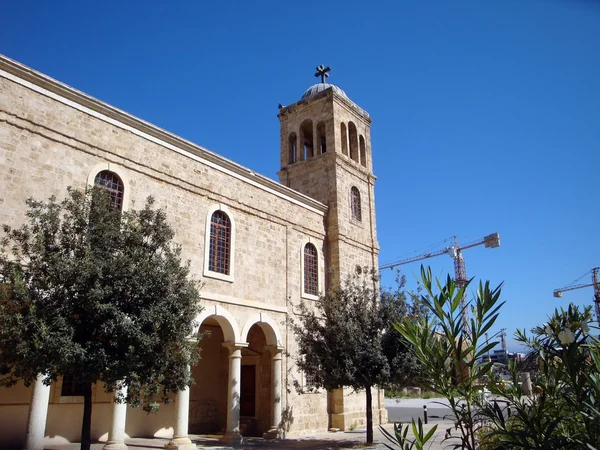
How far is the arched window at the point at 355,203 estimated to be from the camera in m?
20.3

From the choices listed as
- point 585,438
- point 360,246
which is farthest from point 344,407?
point 585,438

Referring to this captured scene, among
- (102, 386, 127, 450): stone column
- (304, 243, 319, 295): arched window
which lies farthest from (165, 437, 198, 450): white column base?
(304, 243, 319, 295): arched window

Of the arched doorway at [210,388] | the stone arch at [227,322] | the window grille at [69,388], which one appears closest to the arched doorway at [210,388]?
the arched doorway at [210,388]

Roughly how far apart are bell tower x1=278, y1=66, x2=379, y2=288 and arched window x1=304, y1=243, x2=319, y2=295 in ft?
1.89

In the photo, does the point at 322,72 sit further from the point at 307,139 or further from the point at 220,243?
the point at 220,243

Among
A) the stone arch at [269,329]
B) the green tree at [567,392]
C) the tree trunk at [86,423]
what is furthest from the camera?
the stone arch at [269,329]

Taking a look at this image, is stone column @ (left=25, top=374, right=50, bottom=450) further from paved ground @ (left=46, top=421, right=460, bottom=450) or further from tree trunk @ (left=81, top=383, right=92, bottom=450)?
paved ground @ (left=46, top=421, right=460, bottom=450)

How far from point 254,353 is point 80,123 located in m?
9.35

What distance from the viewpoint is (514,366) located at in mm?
5141

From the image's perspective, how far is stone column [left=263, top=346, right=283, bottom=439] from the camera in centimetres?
1488

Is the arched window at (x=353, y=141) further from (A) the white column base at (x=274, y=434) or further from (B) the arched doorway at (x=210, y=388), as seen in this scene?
(A) the white column base at (x=274, y=434)

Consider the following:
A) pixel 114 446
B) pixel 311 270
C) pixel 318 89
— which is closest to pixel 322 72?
pixel 318 89

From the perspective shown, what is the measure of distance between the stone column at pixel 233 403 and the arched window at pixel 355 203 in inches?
332

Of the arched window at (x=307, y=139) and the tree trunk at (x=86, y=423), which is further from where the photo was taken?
the arched window at (x=307, y=139)
